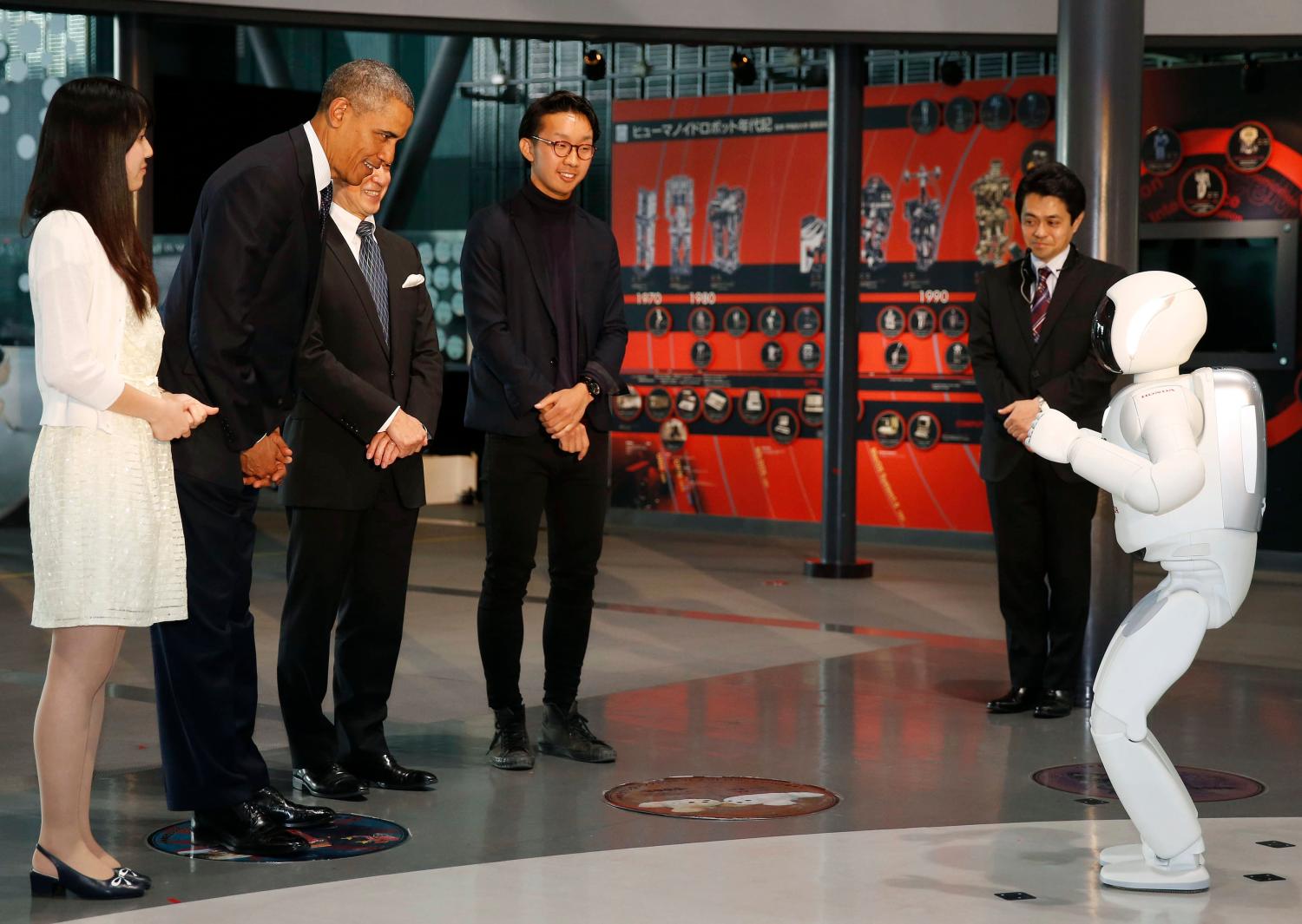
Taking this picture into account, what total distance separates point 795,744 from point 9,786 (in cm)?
204

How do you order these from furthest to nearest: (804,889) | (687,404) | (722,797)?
(687,404)
(722,797)
(804,889)

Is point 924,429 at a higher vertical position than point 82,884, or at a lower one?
higher

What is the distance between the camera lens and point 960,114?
35.2ft

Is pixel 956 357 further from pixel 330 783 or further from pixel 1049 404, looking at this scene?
pixel 330 783

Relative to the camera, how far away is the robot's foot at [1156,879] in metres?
3.35

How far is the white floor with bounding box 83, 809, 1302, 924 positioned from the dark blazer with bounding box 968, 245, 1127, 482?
5.77 ft

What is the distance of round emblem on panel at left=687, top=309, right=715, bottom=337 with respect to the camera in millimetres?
11766

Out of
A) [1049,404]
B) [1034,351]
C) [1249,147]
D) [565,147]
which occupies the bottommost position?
[1049,404]

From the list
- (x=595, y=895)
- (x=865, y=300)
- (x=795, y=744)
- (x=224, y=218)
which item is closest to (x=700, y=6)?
(x=865, y=300)

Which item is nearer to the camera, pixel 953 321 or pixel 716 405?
pixel 953 321

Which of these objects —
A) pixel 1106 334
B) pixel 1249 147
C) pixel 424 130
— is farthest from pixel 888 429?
pixel 1106 334

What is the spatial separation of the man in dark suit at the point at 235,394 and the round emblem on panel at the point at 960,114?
24.6 feet

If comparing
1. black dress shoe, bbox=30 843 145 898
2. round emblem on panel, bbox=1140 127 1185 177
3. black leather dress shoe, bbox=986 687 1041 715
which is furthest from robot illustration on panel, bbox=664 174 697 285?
black dress shoe, bbox=30 843 145 898

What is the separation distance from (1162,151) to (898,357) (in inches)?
79.4
